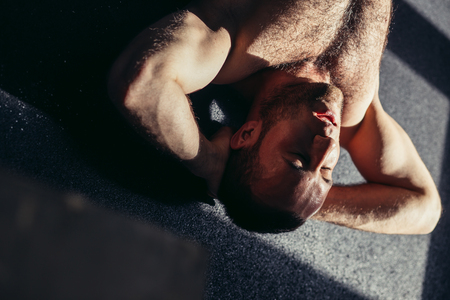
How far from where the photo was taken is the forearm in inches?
39.6

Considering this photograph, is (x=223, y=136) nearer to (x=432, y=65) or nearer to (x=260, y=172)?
(x=260, y=172)

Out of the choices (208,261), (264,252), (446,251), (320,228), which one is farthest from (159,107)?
(446,251)

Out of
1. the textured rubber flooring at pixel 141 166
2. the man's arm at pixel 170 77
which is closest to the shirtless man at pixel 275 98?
the man's arm at pixel 170 77

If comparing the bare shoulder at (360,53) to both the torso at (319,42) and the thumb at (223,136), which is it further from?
the thumb at (223,136)

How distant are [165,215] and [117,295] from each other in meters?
0.26

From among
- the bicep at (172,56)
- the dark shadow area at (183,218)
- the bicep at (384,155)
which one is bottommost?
the dark shadow area at (183,218)

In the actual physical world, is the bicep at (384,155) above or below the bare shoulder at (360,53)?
below

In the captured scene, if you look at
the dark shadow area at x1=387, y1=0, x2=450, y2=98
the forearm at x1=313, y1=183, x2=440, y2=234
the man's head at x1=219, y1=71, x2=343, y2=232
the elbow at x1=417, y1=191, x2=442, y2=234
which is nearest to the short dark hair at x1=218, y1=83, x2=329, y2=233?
the man's head at x1=219, y1=71, x2=343, y2=232

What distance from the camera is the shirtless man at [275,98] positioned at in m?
0.68

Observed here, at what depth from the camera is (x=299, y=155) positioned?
779mm

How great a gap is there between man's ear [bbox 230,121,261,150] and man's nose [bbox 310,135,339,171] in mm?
146

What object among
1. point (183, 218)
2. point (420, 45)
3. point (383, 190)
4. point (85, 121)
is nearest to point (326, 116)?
point (383, 190)

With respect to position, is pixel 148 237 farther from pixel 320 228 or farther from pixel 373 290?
pixel 373 290

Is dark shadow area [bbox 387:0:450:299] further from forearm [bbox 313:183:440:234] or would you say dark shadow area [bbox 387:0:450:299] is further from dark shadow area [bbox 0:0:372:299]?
dark shadow area [bbox 0:0:372:299]
